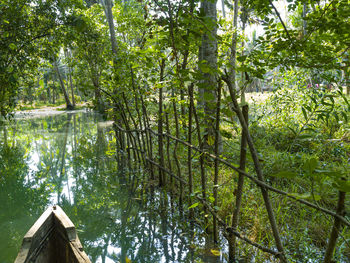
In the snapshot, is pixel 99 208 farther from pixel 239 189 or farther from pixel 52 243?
pixel 239 189

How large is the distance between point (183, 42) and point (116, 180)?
3.50 metres

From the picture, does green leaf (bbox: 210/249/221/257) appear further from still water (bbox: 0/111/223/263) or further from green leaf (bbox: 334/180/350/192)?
green leaf (bbox: 334/180/350/192)

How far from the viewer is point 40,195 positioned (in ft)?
15.1

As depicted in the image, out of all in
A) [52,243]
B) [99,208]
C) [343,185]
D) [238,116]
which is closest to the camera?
[343,185]

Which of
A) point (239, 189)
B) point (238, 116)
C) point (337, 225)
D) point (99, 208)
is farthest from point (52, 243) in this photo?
point (337, 225)

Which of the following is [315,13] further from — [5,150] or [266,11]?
[5,150]

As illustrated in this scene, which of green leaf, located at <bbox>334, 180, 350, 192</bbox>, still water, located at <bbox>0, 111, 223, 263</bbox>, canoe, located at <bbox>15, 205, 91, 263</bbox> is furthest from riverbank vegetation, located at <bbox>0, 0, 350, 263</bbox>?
canoe, located at <bbox>15, 205, 91, 263</bbox>

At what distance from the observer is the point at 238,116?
1639mm

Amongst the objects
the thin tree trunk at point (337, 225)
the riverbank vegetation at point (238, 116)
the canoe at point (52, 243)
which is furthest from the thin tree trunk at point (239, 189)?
the canoe at point (52, 243)

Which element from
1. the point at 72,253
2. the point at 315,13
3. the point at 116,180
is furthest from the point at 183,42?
the point at 116,180

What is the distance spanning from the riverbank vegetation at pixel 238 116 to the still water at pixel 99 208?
263mm

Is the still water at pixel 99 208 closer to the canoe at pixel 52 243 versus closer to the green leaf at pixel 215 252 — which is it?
the green leaf at pixel 215 252

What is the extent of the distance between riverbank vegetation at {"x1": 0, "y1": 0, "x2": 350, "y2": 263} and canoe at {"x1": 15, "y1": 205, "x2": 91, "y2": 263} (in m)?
1.06

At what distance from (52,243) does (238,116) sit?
183 cm
